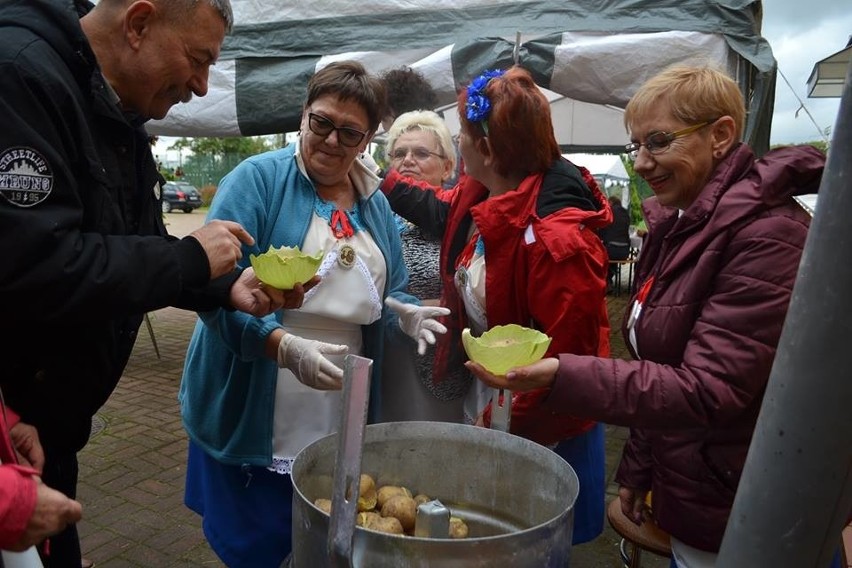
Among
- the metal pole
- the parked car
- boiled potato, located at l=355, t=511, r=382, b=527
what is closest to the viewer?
the metal pole

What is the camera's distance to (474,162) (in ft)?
7.89

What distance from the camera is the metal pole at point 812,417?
72 cm

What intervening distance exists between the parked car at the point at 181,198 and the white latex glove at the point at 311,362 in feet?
99.3

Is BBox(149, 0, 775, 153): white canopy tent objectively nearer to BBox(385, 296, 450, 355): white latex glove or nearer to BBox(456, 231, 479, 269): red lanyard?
BBox(456, 231, 479, 269): red lanyard

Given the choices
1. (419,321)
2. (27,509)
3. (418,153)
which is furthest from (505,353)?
(418,153)

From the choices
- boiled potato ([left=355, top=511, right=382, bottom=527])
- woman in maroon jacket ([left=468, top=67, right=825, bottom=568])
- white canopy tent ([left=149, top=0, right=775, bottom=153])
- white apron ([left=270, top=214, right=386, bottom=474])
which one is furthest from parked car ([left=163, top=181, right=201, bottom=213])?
boiled potato ([left=355, top=511, right=382, bottom=527])

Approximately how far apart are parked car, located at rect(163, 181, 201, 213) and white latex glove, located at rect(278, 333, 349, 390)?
1191 inches

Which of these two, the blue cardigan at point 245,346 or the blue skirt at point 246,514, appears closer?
the blue cardigan at point 245,346

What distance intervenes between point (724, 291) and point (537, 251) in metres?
0.63

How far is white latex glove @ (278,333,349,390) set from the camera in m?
1.81

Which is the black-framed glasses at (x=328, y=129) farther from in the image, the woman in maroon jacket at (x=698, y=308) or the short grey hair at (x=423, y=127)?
the short grey hair at (x=423, y=127)

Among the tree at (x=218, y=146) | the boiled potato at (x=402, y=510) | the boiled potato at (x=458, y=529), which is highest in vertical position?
the boiled potato at (x=402, y=510)

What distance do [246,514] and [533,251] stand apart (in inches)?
50.4

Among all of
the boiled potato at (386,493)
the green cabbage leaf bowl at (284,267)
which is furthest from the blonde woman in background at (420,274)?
the boiled potato at (386,493)
